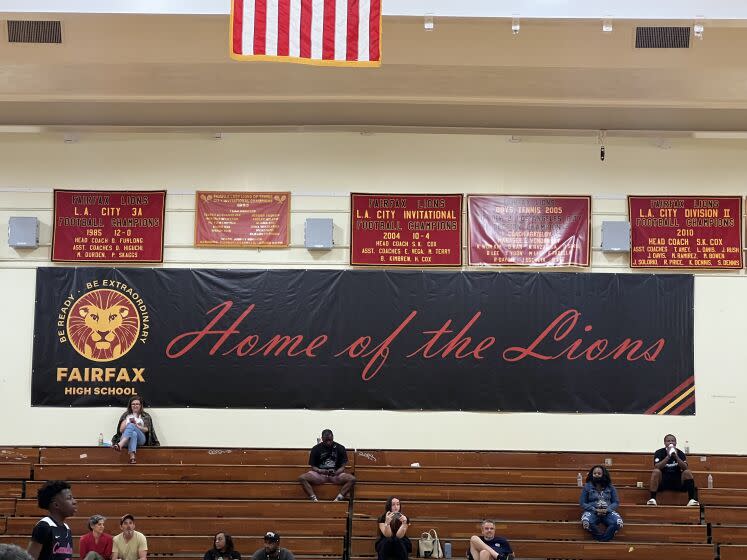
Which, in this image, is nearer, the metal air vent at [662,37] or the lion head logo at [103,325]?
the metal air vent at [662,37]

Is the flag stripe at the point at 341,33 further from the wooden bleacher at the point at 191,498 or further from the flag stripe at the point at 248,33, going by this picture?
the wooden bleacher at the point at 191,498

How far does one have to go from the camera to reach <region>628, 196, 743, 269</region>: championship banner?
15594 mm

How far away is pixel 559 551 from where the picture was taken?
39.4 ft

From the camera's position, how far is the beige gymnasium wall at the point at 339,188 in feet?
50.3

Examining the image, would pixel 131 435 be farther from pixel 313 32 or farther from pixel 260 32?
pixel 313 32

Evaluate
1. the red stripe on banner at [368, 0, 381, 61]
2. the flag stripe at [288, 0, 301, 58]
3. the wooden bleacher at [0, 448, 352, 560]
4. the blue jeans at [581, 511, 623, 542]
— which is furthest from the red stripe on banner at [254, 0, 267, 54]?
the blue jeans at [581, 511, 623, 542]

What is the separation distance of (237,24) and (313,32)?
768 millimetres

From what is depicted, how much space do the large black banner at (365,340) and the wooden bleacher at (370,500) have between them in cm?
91

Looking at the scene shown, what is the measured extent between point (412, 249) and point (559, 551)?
18.3ft

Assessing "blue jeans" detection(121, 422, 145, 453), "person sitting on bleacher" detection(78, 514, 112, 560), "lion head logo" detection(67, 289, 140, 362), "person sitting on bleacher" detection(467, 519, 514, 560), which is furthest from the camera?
"lion head logo" detection(67, 289, 140, 362)

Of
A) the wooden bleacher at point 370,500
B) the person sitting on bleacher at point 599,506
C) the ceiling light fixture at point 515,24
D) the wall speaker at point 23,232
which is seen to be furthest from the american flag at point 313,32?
the wall speaker at point 23,232

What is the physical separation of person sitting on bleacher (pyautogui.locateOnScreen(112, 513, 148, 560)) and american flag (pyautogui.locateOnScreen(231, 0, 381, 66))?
556 centimetres

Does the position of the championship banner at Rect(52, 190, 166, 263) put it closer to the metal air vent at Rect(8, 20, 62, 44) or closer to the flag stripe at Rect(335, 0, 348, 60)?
the metal air vent at Rect(8, 20, 62, 44)

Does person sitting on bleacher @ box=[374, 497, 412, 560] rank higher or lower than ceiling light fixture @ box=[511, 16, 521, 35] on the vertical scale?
lower
